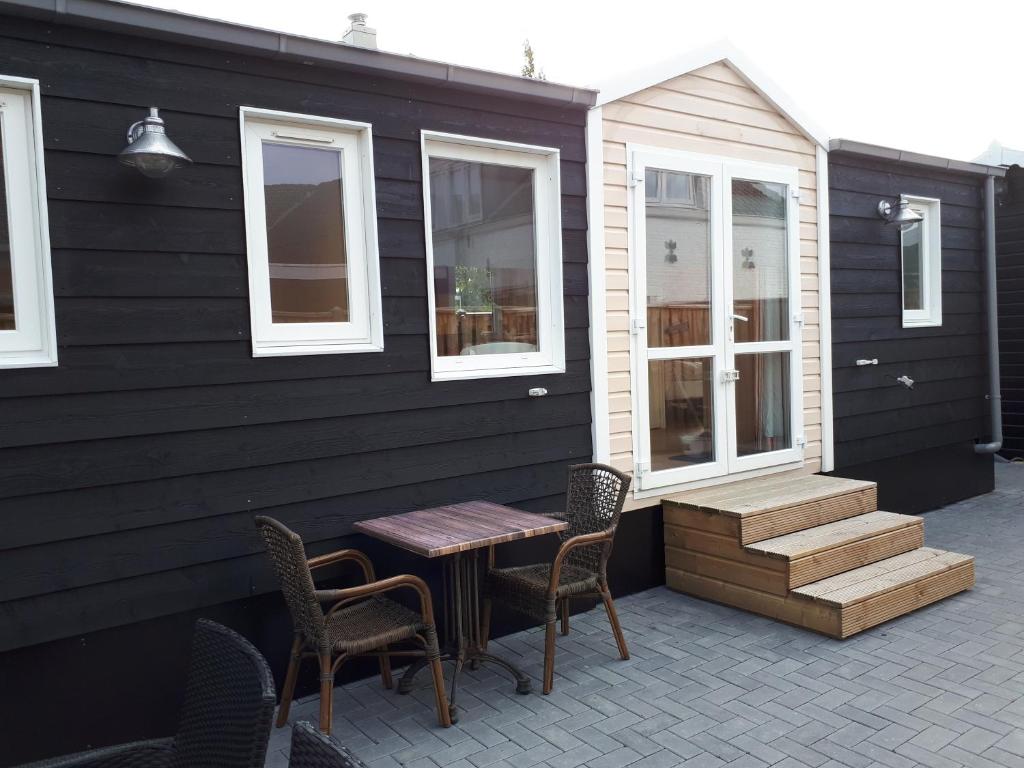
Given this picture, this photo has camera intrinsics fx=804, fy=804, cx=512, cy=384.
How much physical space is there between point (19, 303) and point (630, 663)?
9.12 feet

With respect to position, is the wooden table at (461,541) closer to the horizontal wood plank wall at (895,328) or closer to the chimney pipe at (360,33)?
the chimney pipe at (360,33)

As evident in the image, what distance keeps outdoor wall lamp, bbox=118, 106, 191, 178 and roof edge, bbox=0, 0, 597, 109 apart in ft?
1.01

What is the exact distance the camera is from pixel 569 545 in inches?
129

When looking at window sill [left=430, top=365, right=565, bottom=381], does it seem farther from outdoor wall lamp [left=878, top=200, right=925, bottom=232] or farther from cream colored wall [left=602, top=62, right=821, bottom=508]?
outdoor wall lamp [left=878, top=200, right=925, bottom=232]

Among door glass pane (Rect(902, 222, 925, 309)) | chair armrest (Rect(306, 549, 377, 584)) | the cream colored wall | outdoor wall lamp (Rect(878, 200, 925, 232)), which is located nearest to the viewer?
chair armrest (Rect(306, 549, 377, 584))

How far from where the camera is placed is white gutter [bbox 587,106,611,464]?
13.7 feet

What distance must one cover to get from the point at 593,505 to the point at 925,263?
428cm

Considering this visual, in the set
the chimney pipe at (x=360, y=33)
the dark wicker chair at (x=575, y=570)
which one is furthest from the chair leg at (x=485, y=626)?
the chimney pipe at (x=360, y=33)

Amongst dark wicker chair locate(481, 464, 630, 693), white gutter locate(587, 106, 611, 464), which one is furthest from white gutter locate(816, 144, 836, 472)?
dark wicker chair locate(481, 464, 630, 693)

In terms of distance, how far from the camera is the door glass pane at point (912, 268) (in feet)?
20.6

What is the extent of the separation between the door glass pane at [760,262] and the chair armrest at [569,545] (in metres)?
2.00

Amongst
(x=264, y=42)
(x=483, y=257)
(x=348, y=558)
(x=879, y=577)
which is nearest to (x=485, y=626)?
(x=348, y=558)

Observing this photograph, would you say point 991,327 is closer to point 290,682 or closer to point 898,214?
point 898,214

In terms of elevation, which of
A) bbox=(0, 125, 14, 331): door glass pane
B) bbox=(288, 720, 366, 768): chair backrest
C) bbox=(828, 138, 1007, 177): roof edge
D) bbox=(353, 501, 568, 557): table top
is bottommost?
bbox=(353, 501, 568, 557): table top
